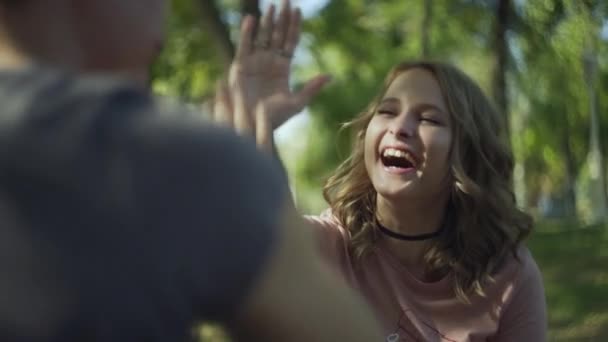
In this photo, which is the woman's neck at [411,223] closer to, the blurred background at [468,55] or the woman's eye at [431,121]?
the woman's eye at [431,121]

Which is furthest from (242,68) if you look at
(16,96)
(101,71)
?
(16,96)

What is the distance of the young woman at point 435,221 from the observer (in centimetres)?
294

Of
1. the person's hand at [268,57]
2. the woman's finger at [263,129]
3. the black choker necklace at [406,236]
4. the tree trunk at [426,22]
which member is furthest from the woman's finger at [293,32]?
the tree trunk at [426,22]

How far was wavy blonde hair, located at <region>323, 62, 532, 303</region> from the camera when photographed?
3021 mm

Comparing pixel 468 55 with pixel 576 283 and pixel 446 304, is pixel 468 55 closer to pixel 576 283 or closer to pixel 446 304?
pixel 576 283

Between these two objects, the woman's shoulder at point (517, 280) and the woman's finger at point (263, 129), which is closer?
the woman's finger at point (263, 129)

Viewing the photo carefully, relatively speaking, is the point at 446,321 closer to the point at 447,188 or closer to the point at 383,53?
the point at 447,188

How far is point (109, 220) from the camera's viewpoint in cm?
95

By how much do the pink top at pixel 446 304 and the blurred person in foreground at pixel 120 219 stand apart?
6.57 feet

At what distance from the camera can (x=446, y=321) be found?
2.94 metres

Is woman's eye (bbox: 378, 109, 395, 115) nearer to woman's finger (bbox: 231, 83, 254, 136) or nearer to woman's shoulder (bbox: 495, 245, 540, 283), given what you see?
woman's shoulder (bbox: 495, 245, 540, 283)

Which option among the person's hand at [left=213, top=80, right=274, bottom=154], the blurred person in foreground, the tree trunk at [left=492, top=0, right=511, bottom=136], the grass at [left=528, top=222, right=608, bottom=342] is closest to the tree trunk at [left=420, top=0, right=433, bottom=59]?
the tree trunk at [left=492, top=0, right=511, bottom=136]

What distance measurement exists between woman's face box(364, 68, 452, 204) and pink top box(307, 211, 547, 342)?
0.81ft

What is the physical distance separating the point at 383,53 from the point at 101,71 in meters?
15.7
